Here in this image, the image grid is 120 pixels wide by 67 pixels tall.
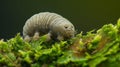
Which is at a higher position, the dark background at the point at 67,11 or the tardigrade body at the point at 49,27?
the dark background at the point at 67,11

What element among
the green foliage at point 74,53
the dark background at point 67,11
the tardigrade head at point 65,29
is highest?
the dark background at point 67,11

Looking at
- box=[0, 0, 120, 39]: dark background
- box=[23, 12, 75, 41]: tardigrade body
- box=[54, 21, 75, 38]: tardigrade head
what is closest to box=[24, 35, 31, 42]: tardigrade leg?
box=[23, 12, 75, 41]: tardigrade body

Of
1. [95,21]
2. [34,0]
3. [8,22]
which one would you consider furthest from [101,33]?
[8,22]

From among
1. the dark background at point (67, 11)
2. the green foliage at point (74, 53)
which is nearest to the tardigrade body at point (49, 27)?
the green foliage at point (74, 53)

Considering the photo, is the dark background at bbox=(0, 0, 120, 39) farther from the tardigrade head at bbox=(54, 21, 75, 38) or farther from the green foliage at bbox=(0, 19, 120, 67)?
the green foliage at bbox=(0, 19, 120, 67)

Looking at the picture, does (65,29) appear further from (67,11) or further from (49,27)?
(67,11)

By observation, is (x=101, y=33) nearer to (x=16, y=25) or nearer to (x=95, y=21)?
(x=95, y=21)

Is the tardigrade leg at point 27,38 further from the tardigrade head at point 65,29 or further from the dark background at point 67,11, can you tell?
the dark background at point 67,11
